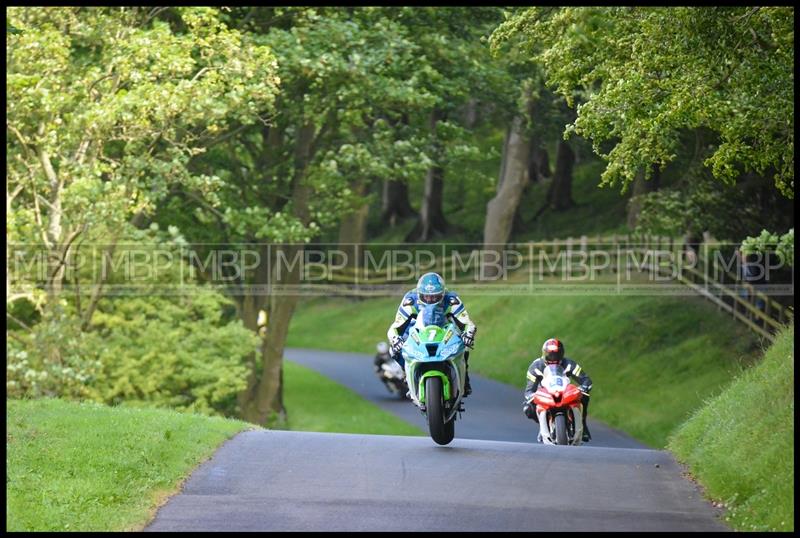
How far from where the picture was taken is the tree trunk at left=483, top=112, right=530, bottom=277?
151 feet

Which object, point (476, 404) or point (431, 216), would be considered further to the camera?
point (431, 216)

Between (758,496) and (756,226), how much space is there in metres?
18.1

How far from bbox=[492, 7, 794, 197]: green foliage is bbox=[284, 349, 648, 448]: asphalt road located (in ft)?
42.2

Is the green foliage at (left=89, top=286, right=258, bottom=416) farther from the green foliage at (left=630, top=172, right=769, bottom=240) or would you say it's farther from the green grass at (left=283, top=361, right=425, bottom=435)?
the green foliage at (left=630, top=172, right=769, bottom=240)

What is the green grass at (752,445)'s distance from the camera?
36.7 ft

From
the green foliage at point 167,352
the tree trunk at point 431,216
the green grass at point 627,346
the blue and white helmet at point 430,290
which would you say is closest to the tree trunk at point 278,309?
the green foliage at point 167,352

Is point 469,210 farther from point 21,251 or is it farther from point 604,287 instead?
point 21,251

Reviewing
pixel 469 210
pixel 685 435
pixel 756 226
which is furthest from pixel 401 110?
pixel 469 210

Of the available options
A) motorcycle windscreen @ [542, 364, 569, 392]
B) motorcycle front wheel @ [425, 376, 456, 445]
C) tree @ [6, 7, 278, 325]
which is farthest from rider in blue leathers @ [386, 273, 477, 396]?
tree @ [6, 7, 278, 325]

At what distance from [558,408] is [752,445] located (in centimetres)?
517

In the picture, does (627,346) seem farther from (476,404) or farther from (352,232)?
(352,232)

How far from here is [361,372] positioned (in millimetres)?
43875

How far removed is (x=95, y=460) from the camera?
14.0 m

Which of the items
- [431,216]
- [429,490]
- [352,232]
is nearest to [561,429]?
[429,490]
